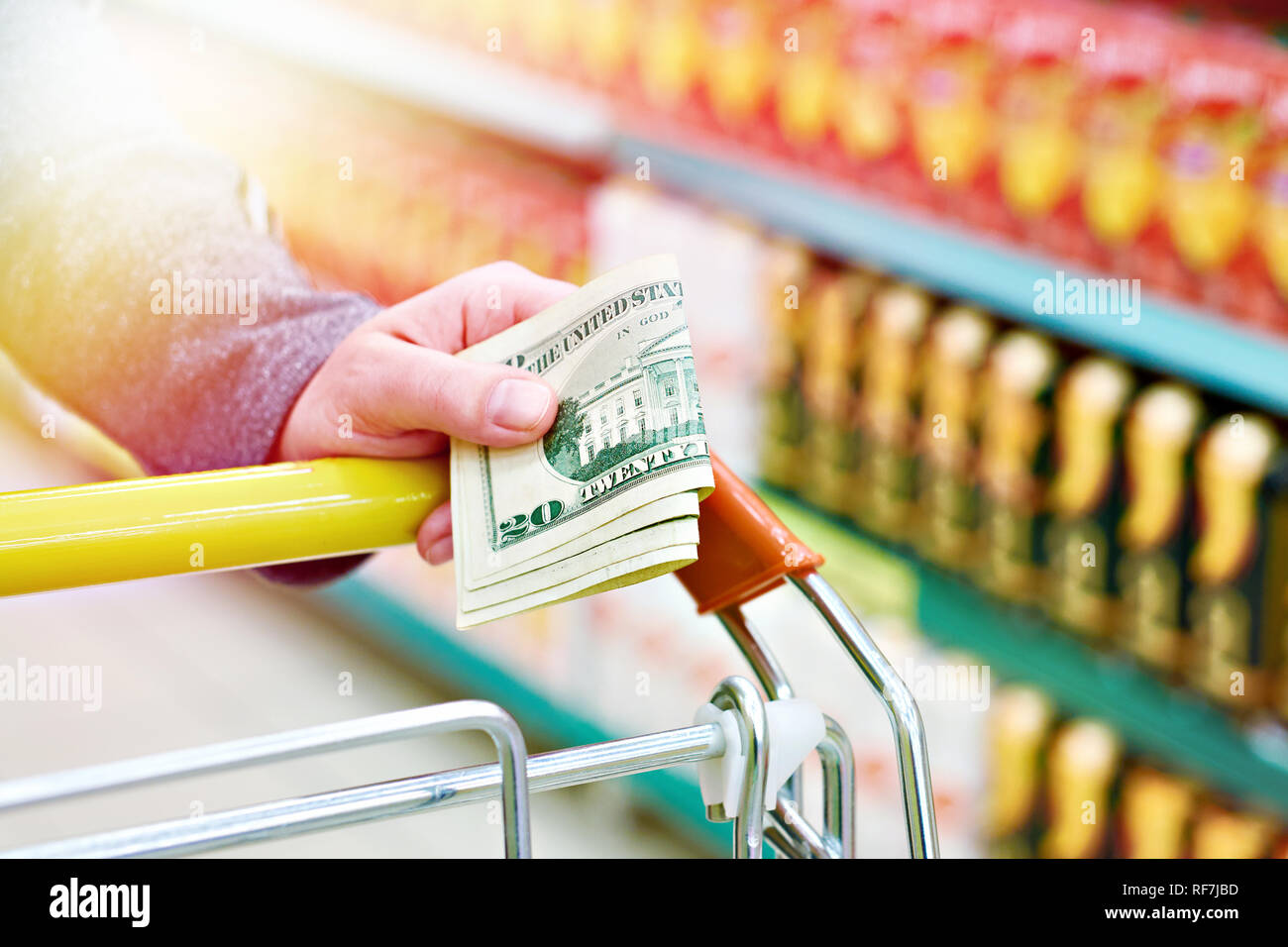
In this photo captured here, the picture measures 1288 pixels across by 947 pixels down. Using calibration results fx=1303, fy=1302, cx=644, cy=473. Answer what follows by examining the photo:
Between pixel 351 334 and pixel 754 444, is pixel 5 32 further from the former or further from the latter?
pixel 754 444

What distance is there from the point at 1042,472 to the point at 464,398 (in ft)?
3.94

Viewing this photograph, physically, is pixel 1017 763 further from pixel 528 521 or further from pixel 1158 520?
pixel 528 521

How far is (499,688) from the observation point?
291cm

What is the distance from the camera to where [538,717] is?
282cm

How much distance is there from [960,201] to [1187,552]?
1.94 feet

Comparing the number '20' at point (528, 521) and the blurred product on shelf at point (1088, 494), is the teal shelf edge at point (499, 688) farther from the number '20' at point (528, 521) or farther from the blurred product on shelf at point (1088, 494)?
the number '20' at point (528, 521)

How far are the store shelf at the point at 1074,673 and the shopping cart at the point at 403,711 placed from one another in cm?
112

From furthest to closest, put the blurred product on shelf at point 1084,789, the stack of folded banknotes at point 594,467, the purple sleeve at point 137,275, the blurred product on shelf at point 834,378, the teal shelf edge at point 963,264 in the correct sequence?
the blurred product on shelf at point 834,378 < the blurred product on shelf at point 1084,789 < the teal shelf edge at point 963,264 < the purple sleeve at point 137,275 < the stack of folded banknotes at point 594,467

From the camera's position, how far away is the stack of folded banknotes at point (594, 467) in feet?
2.48

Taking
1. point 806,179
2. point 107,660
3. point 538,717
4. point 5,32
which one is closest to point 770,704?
point 5,32

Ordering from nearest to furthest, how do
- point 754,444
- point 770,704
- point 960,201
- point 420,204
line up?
1. point 770,704
2. point 960,201
3. point 754,444
4. point 420,204

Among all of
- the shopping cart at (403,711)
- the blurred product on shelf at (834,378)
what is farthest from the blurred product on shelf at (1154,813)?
the shopping cart at (403,711)

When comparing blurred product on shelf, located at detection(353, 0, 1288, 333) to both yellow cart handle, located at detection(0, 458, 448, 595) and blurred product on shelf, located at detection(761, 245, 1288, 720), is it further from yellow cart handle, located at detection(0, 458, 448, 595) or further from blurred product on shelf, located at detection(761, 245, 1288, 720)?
yellow cart handle, located at detection(0, 458, 448, 595)

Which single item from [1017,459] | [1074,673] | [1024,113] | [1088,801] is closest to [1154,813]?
[1088,801]
